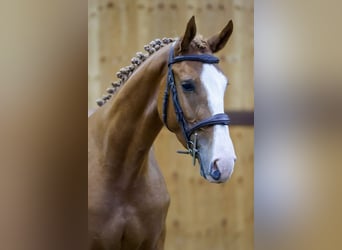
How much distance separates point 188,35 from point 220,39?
5 centimetres

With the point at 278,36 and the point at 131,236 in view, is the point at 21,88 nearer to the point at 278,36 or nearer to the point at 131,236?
the point at 278,36

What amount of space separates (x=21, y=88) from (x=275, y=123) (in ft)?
0.67

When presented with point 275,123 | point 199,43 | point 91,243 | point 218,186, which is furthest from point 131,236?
point 275,123

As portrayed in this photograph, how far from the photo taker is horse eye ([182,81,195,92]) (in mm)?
646

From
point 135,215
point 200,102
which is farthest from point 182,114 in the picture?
point 135,215

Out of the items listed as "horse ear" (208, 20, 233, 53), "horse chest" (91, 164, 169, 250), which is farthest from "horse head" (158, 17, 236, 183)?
"horse chest" (91, 164, 169, 250)

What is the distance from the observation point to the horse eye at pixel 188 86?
646mm

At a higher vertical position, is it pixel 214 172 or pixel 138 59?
pixel 138 59

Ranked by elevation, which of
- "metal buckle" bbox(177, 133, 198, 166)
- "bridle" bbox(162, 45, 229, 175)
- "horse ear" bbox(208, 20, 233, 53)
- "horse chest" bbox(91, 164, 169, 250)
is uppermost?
"horse ear" bbox(208, 20, 233, 53)

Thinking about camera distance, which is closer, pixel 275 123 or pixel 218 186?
pixel 275 123

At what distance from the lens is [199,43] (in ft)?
2.17

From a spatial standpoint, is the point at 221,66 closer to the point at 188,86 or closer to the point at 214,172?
the point at 188,86

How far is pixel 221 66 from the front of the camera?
654mm

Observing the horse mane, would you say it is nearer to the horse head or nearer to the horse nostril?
the horse head
